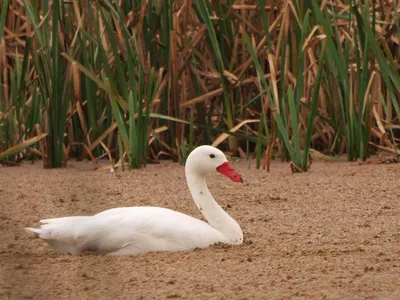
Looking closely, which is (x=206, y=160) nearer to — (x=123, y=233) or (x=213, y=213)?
(x=213, y=213)

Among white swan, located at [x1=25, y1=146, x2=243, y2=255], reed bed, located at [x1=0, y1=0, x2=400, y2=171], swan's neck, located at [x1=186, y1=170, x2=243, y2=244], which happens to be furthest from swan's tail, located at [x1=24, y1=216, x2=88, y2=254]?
reed bed, located at [x1=0, y1=0, x2=400, y2=171]

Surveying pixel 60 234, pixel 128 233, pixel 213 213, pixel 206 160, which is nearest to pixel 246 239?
pixel 213 213

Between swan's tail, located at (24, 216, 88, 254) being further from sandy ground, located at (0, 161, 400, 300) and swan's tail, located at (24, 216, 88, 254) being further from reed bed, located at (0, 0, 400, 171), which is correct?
reed bed, located at (0, 0, 400, 171)

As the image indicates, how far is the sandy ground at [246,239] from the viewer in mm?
3035

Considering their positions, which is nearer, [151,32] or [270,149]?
[270,149]

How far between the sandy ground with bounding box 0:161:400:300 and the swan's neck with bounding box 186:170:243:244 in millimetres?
56

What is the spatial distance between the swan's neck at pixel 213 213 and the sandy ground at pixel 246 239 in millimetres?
56

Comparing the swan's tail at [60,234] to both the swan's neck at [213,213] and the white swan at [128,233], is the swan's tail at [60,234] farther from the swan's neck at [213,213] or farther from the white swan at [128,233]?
the swan's neck at [213,213]

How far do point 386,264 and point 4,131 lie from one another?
305cm

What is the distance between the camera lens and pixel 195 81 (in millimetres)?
6121

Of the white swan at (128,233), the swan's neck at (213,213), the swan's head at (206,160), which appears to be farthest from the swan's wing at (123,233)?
the swan's head at (206,160)

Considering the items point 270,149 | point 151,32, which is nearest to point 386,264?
point 270,149

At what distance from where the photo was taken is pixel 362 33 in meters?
5.58

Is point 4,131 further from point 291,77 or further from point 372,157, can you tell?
point 372,157
